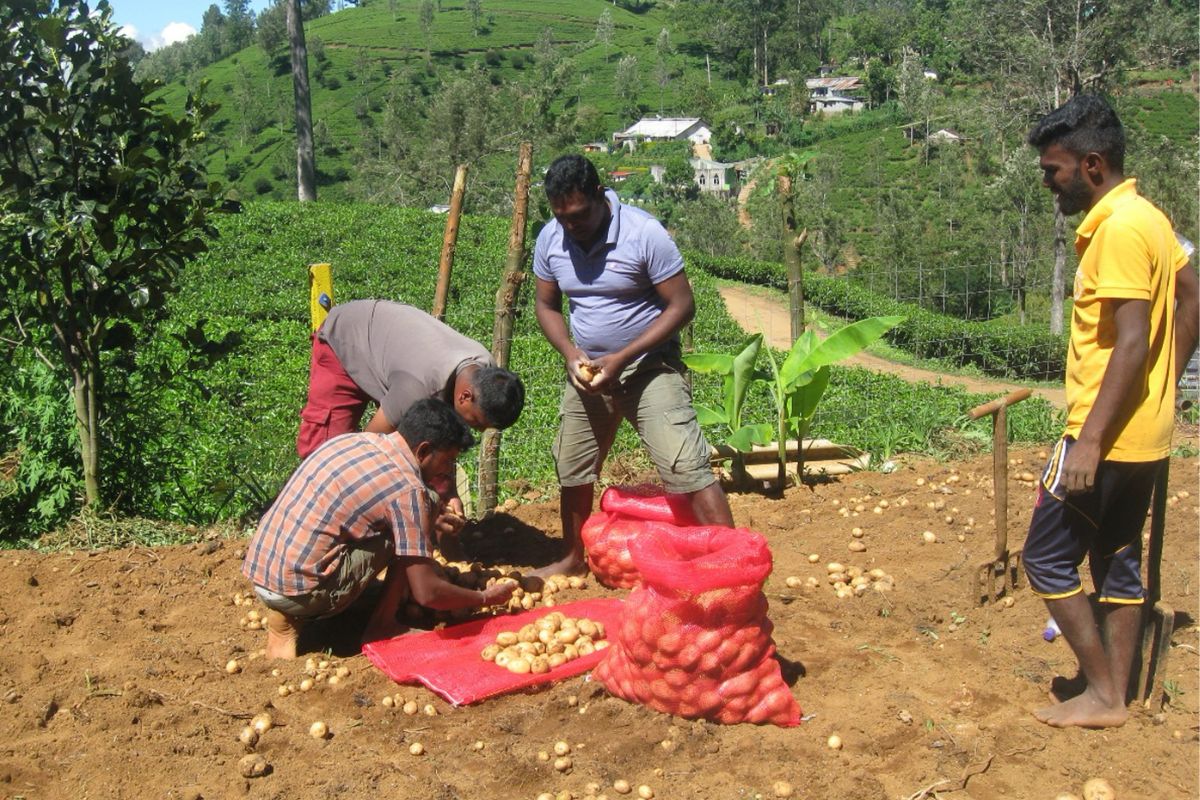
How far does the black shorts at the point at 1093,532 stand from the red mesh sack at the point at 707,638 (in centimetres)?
87

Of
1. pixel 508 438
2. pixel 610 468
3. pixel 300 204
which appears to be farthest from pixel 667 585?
pixel 300 204

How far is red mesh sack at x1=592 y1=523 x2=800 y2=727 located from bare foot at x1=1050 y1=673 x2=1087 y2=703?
925mm

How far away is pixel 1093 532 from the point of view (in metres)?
3.46

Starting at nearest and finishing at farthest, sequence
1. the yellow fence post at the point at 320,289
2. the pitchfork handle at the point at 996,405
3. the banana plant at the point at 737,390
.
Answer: the pitchfork handle at the point at 996,405, the yellow fence post at the point at 320,289, the banana plant at the point at 737,390

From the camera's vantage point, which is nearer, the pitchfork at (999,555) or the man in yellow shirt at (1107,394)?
the man in yellow shirt at (1107,394)

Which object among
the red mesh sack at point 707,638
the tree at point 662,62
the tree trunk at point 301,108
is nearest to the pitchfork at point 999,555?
the red mesh sack at point 707,638

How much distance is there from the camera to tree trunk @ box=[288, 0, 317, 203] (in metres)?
21.8

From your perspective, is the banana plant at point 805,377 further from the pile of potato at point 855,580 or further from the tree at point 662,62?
the tree at point 662,62

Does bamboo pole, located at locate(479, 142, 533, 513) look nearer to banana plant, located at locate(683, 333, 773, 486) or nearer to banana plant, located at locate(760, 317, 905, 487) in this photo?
banana plant, located at locate(683, 333, 773, 486)

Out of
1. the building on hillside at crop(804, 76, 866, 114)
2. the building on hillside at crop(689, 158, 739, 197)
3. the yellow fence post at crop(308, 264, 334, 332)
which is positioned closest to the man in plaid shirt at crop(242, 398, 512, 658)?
the yellow fence post at crop(308, 264, 334, 332)

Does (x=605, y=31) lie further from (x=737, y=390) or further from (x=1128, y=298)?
(x=1128, y=298)

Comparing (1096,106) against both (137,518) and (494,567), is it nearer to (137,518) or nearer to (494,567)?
(494,567)

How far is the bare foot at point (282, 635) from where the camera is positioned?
166 inches

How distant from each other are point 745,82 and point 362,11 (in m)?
40.2
